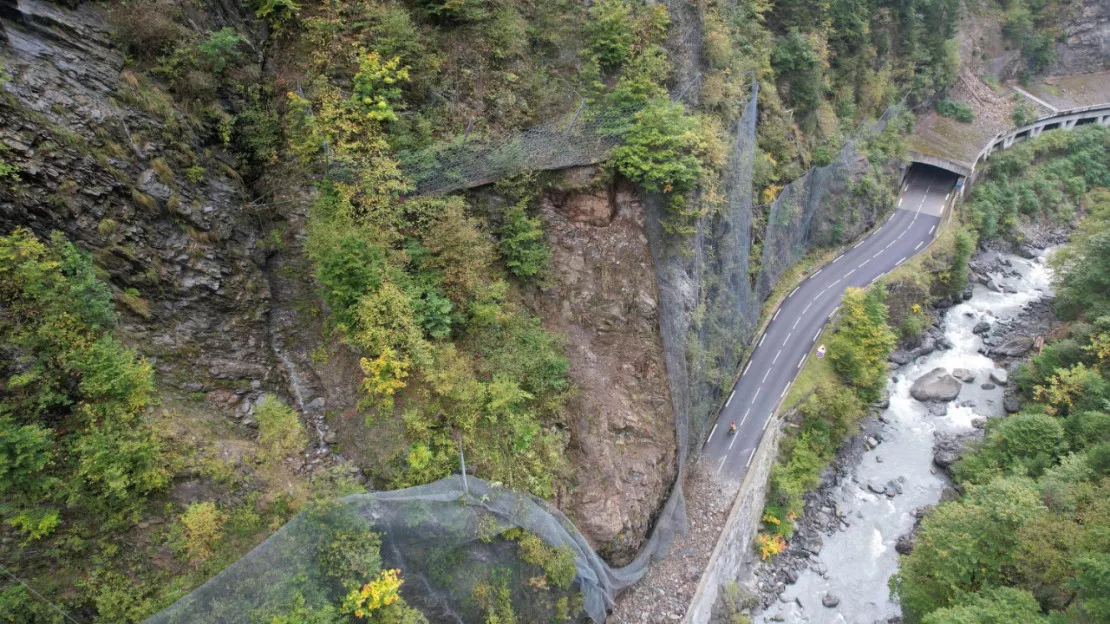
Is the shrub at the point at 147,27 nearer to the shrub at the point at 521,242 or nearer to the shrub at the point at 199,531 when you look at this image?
the shrub at the point at 521,242

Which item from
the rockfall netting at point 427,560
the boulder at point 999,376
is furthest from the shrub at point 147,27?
the boulder at point 999,376

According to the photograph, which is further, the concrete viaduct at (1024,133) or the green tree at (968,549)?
the concrete viaduct at (1024,133)

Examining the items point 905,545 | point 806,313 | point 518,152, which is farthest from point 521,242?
point 905,545

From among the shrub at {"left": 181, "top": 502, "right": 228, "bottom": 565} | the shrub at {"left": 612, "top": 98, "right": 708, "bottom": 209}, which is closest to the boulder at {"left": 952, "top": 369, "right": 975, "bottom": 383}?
the shrub at {"left": 612, "top": 98, "right": 708, "bottom": 209}

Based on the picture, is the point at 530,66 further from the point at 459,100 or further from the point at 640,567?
the point at 640,567

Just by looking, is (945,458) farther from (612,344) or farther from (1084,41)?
(1084,41)

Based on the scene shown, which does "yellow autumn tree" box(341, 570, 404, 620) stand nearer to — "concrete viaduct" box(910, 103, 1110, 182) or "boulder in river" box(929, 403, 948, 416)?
"boulder in river" box(929, 403, 948, 416)
